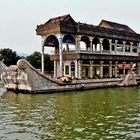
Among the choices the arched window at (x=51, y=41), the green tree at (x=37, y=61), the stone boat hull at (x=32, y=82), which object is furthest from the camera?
the green tree at (x=37, y=61)

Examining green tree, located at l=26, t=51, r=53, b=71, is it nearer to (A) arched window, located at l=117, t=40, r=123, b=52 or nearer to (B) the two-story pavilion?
(B) the two-story pavilion

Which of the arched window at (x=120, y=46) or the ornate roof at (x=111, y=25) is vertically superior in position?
the ornate roof at (x=111, y=25)

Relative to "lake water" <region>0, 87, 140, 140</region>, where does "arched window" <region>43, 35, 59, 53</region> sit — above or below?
above

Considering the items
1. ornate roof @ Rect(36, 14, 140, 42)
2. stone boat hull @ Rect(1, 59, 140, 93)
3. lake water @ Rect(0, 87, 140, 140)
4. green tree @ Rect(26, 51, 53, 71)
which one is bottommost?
lake water @ Rect(0, 87, 140, 140)

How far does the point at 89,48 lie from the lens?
5366 cm

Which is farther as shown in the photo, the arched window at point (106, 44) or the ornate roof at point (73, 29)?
the arched window at point (106, 44)

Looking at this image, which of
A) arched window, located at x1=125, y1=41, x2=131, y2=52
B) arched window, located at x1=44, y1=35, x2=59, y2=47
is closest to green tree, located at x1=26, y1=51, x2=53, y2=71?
arched window, located at x1=125, y1=41, x2=131, y2=52

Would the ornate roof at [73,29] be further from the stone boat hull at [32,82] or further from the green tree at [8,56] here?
the green tree at [8,56]

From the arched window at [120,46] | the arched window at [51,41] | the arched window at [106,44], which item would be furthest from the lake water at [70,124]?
the arched window at [120,46]

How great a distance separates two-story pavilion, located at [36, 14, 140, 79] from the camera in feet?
155

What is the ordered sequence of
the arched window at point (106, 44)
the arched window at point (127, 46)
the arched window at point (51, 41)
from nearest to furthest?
1. the arched window at point (51, 41)
2. the arched window at point (106, 44)
3. the arched window at point (127, 46)

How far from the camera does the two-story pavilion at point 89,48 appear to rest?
47344 millimetres

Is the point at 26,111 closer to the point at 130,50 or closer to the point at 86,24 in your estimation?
the point at 86,24

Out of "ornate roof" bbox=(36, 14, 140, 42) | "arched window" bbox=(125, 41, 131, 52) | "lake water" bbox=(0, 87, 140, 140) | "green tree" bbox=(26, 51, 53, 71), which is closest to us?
"lake water" bbox=(0, 87, 140, 140)
